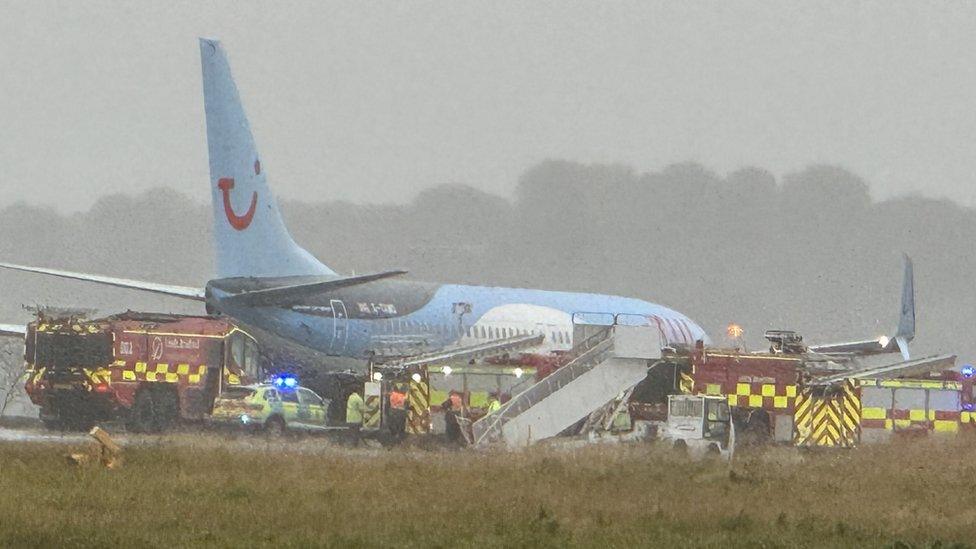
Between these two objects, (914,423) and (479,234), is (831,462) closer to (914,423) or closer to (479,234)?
(914,423)

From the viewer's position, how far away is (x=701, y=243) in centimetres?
7656

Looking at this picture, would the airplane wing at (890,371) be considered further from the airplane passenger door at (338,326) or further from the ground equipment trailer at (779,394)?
the airplane passenger door at (338,326)

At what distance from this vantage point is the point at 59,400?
149ft

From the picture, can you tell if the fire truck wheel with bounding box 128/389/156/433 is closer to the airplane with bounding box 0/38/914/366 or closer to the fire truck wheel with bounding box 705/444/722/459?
the airplane with bounding box 0/38/914/366

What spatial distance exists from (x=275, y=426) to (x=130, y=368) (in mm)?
4971

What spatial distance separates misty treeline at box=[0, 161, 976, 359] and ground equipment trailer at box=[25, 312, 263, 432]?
937 inches

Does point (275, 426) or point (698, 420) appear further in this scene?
point (275, 426)

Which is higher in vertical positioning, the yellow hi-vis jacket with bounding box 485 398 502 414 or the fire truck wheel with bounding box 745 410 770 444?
the yellow hi-vis jacket with bounding box 485 398 502 414

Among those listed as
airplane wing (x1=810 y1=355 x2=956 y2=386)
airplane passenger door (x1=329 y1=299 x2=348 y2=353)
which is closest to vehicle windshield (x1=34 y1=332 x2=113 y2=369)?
airplane passenger door (x1=329 y1=299 x2=348 y2=353)

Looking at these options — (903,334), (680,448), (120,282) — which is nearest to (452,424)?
(680,448)

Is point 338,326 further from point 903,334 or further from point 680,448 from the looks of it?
point 903,334

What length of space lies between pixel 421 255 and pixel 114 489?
5438 cm

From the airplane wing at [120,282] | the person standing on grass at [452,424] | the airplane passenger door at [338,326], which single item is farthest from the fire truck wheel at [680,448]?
the airplane wing at [120,282]

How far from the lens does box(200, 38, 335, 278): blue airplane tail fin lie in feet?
144
